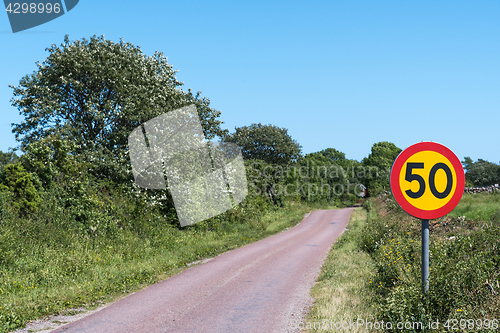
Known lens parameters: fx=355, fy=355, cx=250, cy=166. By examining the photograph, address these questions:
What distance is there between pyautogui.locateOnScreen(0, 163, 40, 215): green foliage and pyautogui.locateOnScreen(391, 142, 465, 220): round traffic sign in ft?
36.6

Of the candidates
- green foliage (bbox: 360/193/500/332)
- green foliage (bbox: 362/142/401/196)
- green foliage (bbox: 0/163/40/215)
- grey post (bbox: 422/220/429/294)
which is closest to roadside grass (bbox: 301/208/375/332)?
green foliage (bbox: 360/193/500/332)

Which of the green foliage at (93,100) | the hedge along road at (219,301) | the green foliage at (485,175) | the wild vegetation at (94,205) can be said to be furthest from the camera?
the green foliage at (485,175)

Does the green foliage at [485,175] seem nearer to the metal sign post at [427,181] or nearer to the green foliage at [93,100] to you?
the green foliage at [93,100]

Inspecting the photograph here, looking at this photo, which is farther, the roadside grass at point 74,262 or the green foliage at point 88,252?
the green foliage at point 88,252

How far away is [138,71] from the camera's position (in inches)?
725

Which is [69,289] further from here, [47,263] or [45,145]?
[45,145]

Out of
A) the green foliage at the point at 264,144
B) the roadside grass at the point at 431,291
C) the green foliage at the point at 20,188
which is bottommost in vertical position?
the roadside grass at the point at 431,291

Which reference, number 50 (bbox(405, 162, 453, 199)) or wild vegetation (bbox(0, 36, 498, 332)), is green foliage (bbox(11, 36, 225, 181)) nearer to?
wild vegetation (bbox(0, 36, 498, 332))

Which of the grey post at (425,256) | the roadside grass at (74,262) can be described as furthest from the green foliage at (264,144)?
the grey post at (425,256)

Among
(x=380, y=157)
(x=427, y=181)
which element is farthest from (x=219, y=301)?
(x=380, y=157)

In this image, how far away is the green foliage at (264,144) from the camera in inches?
1848

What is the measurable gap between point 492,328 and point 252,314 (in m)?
3.91

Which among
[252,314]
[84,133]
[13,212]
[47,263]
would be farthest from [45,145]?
[252,314]

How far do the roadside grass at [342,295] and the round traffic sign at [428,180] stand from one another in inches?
90.0
